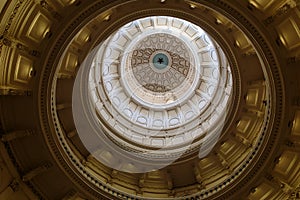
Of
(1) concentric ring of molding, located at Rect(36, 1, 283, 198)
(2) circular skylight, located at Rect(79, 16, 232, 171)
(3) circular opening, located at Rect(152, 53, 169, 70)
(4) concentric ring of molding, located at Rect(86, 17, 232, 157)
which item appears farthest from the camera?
(3) circular opening, located at Rect(152, 53, 169, 70)

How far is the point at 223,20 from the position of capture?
16484mm

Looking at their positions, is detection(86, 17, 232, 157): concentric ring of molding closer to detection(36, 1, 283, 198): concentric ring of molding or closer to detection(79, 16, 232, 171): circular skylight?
detection(79, 16, 232, 171): circular skylight

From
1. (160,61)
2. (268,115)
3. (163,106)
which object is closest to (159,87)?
(160,61)

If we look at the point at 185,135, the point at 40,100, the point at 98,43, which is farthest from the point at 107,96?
the point at 40,100

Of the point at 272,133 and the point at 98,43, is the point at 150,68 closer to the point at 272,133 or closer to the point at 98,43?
the point at 98,43

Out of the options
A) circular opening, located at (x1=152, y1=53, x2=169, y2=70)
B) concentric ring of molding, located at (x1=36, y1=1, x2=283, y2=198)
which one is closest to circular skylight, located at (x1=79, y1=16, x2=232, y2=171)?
circular opening, located at (x1=152, y1=53, x2=169, y2=70)

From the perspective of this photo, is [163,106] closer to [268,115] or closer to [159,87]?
[159,87]

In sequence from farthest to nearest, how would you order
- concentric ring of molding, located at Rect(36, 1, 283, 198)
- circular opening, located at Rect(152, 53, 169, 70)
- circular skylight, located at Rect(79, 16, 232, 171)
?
circular opening, located at Rect(152, 53, 169, 70)
circular skylight, located at Rect(79, 16, 232, 171)
concentric ring of molding, located at Rect(36, 1, 283, 198)

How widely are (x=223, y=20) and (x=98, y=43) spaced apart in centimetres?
552

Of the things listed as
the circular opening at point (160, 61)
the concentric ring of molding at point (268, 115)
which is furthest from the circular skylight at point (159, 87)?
the concentric ring of molding at point (268, 115)

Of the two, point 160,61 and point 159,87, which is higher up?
point 160,61

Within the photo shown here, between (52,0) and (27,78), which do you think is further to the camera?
(27,78)

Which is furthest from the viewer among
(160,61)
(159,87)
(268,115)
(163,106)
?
(160,61)

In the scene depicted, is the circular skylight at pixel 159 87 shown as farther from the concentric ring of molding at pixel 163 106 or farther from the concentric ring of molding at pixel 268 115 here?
the concentric ring of molding at pixel 268 115
